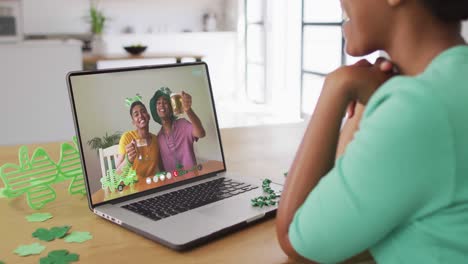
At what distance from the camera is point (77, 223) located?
0.96 metres

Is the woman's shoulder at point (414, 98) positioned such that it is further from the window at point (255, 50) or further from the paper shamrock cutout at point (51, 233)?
the window at point (255, 50)

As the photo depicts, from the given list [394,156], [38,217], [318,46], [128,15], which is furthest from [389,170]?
[128,15]

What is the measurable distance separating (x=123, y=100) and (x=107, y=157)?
0.13m

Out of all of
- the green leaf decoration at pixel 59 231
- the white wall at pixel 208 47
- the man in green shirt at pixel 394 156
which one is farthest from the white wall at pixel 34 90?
the man in green shirt at pixel 394 156

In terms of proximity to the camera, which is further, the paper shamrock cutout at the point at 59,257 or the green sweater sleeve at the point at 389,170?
the paper shamrock cutout at the point at 59,257

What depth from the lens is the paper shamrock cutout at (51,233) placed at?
892mm

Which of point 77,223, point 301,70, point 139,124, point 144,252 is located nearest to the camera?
point 144,252

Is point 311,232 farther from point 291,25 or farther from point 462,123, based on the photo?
point 291,25

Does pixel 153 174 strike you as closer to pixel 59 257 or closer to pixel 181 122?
pixel 181 122

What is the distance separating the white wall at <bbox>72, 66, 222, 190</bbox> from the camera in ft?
3.39

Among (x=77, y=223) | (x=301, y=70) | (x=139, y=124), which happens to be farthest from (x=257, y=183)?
(x=301, y=70)

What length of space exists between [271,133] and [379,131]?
1112 millimetres

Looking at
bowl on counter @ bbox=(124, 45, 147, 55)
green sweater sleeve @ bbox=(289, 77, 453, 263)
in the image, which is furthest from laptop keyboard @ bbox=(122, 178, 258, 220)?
bowl on counter @ bbox=(124, 45, 147, 55)

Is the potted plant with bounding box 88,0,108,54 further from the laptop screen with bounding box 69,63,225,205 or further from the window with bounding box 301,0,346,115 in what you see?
the laptop screen with bounding box 69,63,225,205
